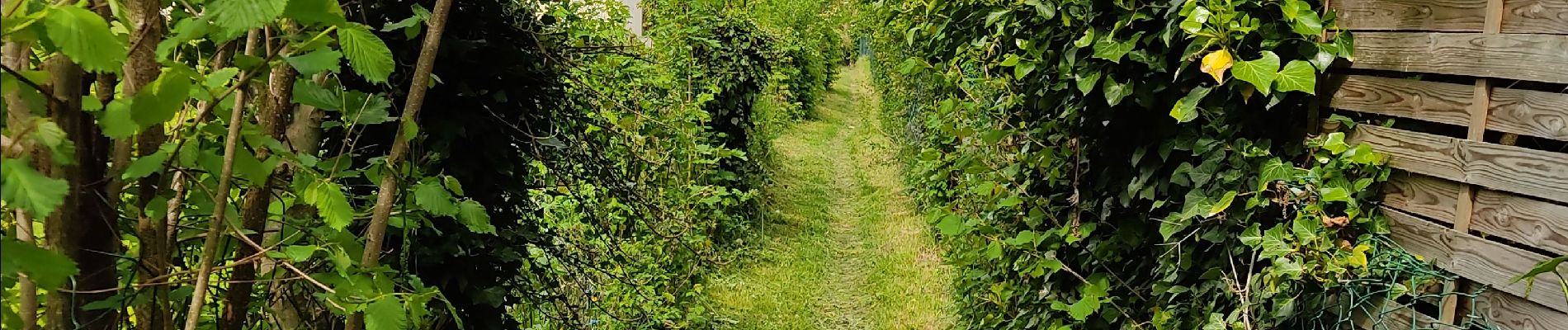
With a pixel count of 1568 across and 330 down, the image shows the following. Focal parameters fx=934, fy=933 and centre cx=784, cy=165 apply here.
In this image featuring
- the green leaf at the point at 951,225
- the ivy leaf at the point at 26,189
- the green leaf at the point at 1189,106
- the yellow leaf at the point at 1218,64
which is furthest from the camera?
the green leaf at the point at 951,225

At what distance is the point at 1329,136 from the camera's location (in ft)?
7.34

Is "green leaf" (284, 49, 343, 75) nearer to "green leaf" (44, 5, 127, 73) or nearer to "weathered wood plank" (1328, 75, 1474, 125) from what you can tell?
"green leaf" (44, 5, 127, 73)

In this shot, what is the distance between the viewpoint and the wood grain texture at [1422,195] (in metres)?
2.00

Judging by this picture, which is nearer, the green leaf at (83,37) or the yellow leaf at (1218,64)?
the green leaf at (83,37)

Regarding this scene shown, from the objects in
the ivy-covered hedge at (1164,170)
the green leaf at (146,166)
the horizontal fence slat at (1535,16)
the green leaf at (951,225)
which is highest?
the horizontal fence slat at (1535,16)

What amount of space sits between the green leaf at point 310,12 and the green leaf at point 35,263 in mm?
286

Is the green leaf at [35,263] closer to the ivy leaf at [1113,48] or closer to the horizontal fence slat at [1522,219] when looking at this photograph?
the horizontal fence slat at [1522,219]

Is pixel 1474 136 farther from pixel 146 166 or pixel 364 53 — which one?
pixel 146 166

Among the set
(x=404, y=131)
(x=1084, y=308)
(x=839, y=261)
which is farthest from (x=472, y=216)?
(x=839, y=261)

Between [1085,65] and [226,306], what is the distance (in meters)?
2.31

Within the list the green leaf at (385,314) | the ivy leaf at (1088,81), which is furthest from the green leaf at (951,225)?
the green leaf at (385,314)

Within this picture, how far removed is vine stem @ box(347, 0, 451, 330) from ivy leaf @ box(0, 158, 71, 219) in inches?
22.9

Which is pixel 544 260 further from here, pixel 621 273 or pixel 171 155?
pixel 171 155

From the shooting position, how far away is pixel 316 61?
1.03m
